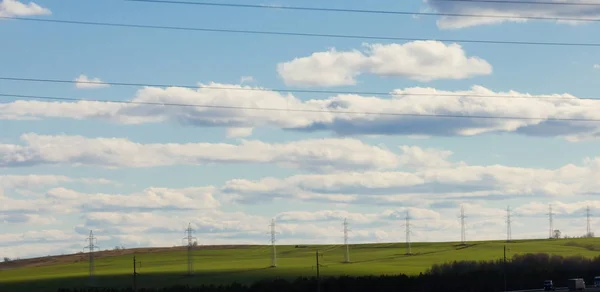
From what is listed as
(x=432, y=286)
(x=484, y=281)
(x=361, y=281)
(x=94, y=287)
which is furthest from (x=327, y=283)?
(x=94, y=287)

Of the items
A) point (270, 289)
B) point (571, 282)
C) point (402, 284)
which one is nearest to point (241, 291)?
point (270, 289)

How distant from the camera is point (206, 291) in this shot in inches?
6693

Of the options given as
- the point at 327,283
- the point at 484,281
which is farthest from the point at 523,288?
the point at 327,283

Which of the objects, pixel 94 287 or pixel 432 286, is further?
pixel 94 287

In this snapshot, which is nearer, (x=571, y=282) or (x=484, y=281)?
(x=571, y=282)

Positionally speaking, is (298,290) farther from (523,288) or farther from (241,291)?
(523,288)

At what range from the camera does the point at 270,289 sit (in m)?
173

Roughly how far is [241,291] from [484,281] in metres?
53.4

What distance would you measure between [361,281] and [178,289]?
34.5 m

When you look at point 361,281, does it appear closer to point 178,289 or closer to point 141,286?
point 178,289

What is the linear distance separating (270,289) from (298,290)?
517cm

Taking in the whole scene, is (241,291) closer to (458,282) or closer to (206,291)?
(206,291)

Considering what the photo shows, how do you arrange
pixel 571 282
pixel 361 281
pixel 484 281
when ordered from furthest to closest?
1. pixel 484 281
2. pixel 361 281
3. pixel 571 282

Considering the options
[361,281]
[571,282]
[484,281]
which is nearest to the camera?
[571,282]
